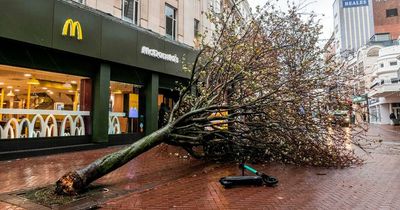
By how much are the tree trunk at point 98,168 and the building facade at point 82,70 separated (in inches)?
194

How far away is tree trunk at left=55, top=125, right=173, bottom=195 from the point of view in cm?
548

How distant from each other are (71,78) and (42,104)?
163 centimetres

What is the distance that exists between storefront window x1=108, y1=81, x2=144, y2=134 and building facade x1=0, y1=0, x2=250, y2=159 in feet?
0.15

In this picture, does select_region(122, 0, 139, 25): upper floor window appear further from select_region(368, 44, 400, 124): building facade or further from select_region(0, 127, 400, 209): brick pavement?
select_region(368, 44, 400, 124): building facade

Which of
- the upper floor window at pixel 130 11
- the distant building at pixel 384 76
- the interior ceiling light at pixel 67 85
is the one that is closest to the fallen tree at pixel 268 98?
the interior ceiling light at pixel 67 85

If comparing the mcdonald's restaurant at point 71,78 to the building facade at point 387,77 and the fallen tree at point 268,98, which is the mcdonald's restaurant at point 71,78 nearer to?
the fallen tree at point 268,98

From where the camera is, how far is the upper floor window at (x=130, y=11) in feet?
46.8

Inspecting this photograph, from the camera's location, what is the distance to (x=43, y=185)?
612 cm

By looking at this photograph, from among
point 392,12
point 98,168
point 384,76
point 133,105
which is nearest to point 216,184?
point 98,168

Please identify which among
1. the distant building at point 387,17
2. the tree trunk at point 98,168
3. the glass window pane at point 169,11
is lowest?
the tree trunk at point 98,168

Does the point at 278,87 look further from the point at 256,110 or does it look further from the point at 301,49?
the point at 301,49

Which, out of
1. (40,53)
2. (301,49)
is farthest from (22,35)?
(301,49)

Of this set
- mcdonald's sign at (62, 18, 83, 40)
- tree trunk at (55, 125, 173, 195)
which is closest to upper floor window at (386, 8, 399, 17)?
mcdonald's sign at (62, 18, 83, 40)

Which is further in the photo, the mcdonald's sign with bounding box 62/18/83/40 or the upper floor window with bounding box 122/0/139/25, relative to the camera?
the upper floor window with bounding box 122/0/139/25
